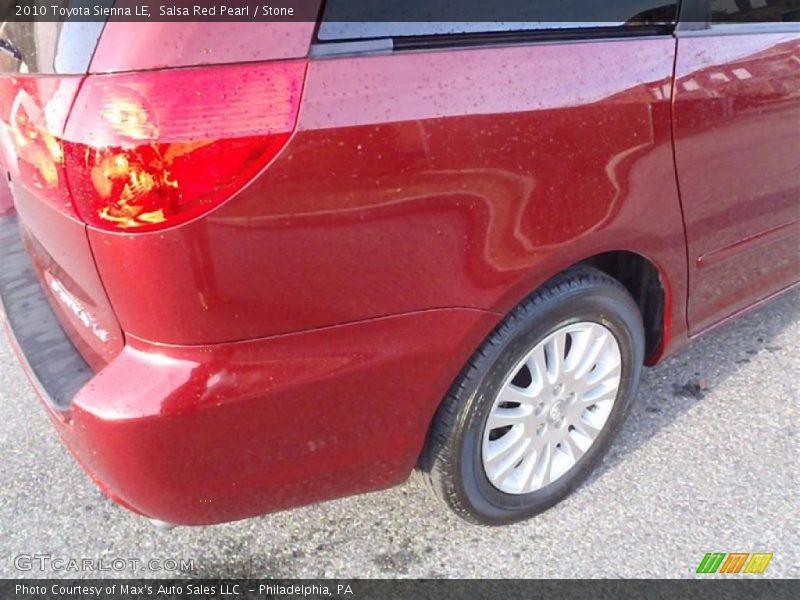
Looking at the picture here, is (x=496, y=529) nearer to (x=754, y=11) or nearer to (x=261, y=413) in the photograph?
(x=261, y=413)

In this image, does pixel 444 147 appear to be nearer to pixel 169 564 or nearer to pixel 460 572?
pixel 460 572

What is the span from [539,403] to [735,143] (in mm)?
923

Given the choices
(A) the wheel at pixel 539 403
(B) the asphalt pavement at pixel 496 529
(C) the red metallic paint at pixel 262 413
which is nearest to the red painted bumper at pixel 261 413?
(C) the red metallic paint at pixel 262 413

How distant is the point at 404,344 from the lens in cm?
153

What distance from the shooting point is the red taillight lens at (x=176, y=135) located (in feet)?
4.03

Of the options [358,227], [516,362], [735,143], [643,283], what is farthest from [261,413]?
[735,143]

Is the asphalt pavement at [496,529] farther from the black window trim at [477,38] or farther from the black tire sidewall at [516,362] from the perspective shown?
the black window trim at [477,38]

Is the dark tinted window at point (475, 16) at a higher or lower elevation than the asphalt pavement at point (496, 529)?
higher

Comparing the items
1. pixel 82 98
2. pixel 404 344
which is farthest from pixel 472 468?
pixel 82 98

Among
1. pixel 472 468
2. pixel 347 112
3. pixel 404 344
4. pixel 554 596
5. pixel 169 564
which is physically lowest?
pixel 554 596

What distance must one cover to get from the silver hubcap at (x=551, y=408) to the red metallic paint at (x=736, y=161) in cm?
40

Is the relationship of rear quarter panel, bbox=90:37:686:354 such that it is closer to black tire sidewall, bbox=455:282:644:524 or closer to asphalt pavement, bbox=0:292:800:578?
black tire sidewall, bbox=455:282:644:524

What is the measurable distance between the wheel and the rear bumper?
0.39ft

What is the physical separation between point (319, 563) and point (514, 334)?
86cm
